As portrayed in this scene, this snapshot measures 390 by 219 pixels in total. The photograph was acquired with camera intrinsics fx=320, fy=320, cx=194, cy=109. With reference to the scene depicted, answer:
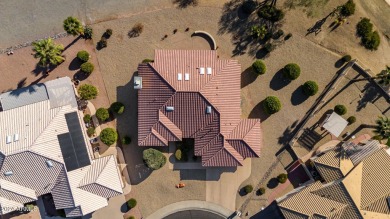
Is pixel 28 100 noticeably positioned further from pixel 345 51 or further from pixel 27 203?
pixel 345 51

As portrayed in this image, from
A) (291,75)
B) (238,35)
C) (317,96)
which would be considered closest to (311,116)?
(317,96)

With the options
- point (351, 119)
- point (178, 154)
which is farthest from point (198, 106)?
point (351, 119)

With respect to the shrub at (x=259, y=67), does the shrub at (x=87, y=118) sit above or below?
below

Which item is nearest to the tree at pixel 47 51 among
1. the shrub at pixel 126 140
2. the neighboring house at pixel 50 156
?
the neighboring house at pixel 50 156

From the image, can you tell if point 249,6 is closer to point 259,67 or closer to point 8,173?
point 259,67

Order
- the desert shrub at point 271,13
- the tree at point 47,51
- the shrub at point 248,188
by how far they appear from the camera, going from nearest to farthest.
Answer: the tree at point 47,51, the desert shrub at point 271,13, the shrub at point 248,188

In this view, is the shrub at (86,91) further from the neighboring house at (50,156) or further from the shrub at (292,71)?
the shrub at (292,71)
